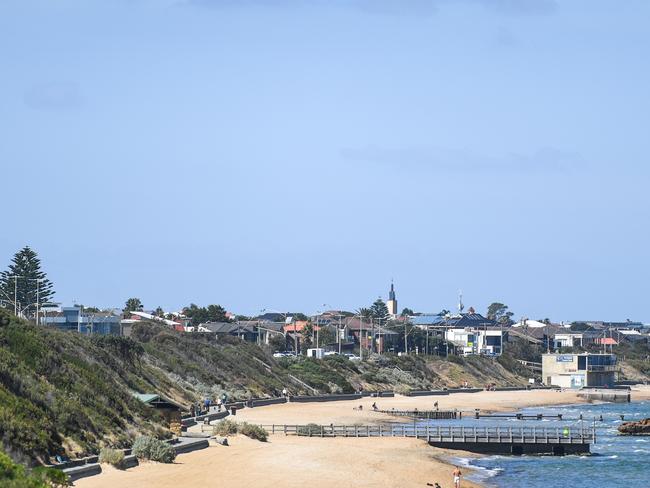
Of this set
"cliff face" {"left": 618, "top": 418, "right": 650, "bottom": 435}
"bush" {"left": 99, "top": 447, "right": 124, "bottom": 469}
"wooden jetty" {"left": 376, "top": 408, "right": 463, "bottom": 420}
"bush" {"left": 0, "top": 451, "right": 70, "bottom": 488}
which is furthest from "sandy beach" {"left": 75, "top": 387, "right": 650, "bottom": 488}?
"cliff face" {"left": 618, "top": 418, "right": 650, "bottom": 435}

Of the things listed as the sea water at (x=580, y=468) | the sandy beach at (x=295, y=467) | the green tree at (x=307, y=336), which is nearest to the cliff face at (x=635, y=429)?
the sea water at (x=580, y=468)

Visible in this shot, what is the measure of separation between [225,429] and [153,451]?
48.7 ft

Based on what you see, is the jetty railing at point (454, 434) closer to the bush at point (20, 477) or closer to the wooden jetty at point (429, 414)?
the wooden jetty at point (429, 414)

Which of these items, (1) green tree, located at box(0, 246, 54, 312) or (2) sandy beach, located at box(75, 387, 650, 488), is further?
(1) green tree, located at box(0, 246, 54, 312)

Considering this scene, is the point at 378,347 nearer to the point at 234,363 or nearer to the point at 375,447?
the point at 234,363

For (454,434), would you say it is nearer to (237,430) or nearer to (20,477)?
(237,430)

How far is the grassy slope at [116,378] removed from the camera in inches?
2077

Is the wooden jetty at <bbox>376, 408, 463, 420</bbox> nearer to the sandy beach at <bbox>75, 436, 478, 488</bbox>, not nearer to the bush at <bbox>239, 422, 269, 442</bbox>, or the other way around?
the sandy beach at <bbox>75, 436, 478, 488</bbox>

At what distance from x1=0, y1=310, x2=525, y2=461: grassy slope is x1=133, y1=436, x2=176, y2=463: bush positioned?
1847 millimetres

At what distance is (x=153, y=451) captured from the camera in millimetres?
55875

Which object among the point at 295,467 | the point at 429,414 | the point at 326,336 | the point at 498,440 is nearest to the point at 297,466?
the point at 295,467

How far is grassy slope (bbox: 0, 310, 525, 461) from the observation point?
2077 inches

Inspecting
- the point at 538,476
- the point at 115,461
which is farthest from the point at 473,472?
the point at 115,461

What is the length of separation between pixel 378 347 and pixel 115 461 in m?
137
